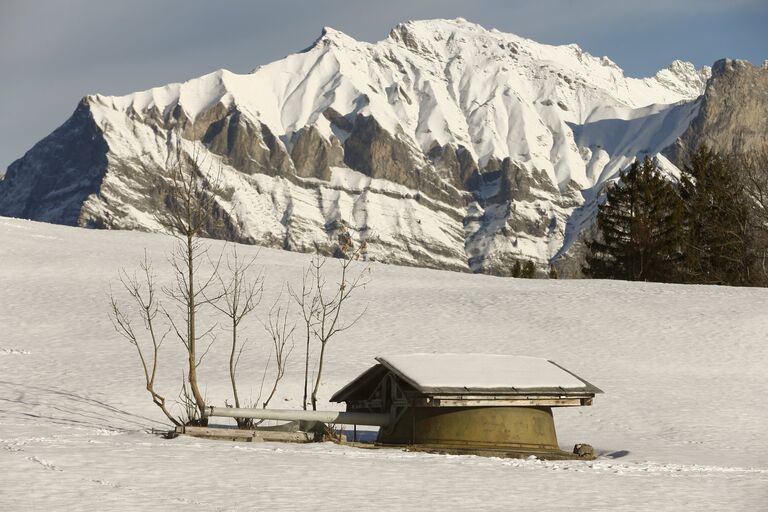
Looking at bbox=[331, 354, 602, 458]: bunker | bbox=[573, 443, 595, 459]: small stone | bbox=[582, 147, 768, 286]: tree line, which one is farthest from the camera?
bbox=[582, 147, 768, 286]: tree line

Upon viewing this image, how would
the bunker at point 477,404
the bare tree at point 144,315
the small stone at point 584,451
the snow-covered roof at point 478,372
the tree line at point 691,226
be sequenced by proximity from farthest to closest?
the tree line at point 691,226, the bare tree at point 144,315, the small stone at point 584,451, the snow-covered roof at point 478,372, the bunker at point 477,404

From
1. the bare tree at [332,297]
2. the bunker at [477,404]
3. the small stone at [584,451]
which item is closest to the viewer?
the bunker at [477,404]

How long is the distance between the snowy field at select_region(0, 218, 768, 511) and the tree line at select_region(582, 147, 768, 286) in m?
17.6

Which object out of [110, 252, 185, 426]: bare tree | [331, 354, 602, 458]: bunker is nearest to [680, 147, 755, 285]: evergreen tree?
[110, 252, 185, 426]: bare tree

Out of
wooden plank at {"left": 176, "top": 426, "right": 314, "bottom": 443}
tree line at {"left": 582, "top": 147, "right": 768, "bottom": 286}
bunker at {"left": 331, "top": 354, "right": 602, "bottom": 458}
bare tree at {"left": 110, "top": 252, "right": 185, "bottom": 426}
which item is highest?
tree line at {"left": 582, "top": 147, "right": 768, "bottom": 286}

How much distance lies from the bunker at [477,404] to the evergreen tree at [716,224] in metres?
47.3

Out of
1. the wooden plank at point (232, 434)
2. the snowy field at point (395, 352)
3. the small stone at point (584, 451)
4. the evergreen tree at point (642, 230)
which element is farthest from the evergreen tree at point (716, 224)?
the wooden plank at point (232, 434)

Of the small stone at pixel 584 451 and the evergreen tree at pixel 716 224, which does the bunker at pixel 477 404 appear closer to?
the small stone at pixel 584 451

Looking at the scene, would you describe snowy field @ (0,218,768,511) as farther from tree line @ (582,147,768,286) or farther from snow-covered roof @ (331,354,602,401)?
tree line @ (582,147,768,286)

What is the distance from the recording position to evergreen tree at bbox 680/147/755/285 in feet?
238

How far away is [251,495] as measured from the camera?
16078mm

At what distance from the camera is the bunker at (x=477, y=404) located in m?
23.6

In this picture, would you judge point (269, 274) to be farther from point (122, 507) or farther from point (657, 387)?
point (122, 507)

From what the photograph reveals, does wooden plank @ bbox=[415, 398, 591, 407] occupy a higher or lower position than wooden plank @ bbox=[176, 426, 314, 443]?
higher
